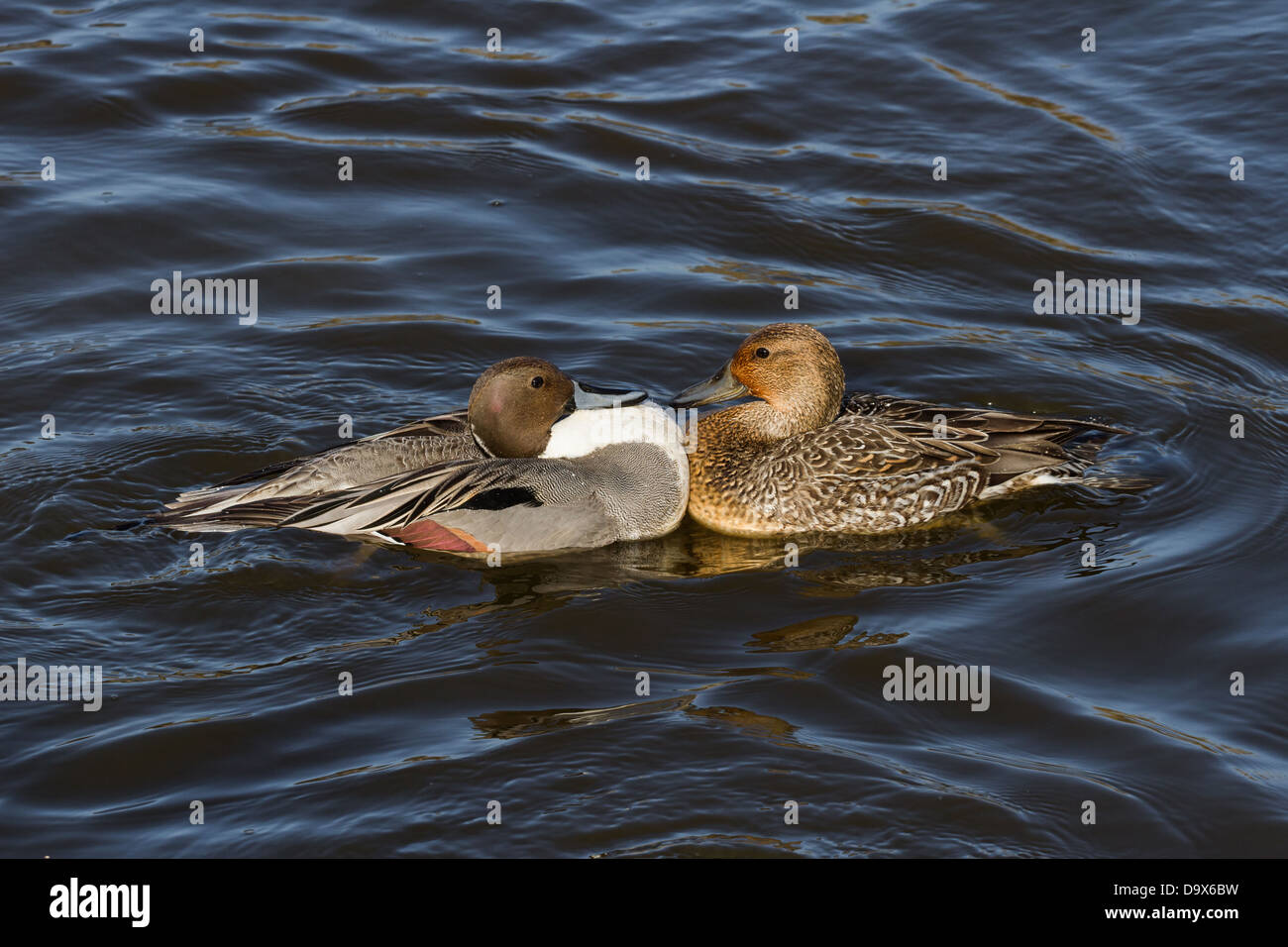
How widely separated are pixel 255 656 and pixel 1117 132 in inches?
325

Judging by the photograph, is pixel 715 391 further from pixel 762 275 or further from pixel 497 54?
pixel 497 54

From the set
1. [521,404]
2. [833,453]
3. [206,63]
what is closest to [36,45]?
[206,63]

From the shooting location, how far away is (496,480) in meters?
8.01

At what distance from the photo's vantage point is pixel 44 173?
11.8 metres

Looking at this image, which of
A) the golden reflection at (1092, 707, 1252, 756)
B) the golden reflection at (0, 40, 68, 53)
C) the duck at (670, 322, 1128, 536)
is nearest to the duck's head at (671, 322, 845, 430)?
the duck at (670, 322, 1128, 536)

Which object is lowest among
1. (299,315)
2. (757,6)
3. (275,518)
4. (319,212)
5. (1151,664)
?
(1151,664)

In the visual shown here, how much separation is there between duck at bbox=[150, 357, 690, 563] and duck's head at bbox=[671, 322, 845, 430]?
544 mm

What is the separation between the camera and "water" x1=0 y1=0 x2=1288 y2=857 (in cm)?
614

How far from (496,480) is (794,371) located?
1711mm

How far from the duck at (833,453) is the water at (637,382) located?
20 cm

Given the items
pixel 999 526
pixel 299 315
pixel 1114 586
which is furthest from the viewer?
pixel 299 315

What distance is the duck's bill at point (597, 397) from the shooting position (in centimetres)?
833

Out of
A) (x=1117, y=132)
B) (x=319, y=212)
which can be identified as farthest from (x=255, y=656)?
(x=1117, y=132)

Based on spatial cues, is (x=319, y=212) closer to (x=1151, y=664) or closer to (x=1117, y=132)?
(x=1117, y=132)
